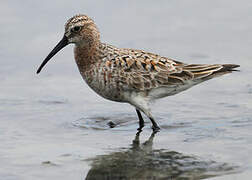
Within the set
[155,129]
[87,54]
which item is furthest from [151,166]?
[87,54]

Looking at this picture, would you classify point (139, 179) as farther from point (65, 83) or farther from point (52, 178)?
point (65, 83)

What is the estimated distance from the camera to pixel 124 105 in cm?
1330

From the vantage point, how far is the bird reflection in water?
9.07 meters

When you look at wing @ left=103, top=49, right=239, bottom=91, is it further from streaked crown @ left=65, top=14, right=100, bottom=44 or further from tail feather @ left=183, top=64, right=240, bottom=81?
streaked crown @ left=65, top=14, right=100, bottom=44

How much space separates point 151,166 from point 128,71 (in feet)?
8.84

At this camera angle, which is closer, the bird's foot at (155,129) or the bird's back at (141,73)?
the bird's foot at (155,129)

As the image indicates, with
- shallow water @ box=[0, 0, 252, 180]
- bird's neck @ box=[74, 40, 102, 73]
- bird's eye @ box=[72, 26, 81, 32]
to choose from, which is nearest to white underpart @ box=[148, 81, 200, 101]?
shallow water @ box=[0, 0, 252, 180]

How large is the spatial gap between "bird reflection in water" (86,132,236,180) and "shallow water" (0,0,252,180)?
1cm

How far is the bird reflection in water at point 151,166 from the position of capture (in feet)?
29.8

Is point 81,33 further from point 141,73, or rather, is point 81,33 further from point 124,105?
point 124,105

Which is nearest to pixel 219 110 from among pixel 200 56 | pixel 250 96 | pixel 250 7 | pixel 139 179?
pixel 250 96

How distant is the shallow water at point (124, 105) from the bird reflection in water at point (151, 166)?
0.05 feet

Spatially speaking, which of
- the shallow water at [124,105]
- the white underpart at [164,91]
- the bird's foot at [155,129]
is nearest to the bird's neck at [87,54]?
the shallow water at [124,105]

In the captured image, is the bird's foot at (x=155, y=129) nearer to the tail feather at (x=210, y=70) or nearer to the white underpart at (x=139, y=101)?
the white underpart at (x=139, y=101)
